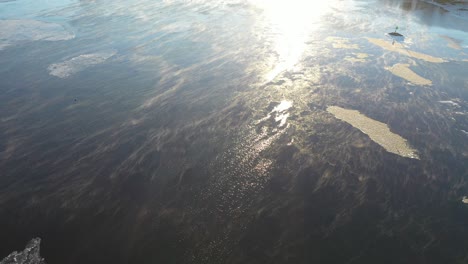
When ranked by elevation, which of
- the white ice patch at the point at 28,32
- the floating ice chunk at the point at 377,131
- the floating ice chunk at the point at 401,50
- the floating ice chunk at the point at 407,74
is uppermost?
the white ice patch at the point at 28,32

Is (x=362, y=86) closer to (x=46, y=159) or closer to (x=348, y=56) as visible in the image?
(x=348, y=56)

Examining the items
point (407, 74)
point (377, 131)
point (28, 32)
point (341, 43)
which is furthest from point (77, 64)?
point (407, 74)

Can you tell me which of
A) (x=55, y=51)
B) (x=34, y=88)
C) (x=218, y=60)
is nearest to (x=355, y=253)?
(x=218, y=60)

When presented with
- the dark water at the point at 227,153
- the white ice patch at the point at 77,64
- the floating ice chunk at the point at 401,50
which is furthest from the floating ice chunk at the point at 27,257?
the floating ice chunk at the point at 401,50

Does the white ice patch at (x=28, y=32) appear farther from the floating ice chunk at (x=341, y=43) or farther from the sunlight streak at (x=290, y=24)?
the floating ice chunk at (x=341, y=43)

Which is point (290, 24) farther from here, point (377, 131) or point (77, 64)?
point (77, 64)

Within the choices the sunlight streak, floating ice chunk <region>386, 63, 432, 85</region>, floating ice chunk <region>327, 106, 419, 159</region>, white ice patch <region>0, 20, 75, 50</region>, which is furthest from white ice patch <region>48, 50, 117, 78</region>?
floating ice chunk <region>386, 63, 432, 85</region>
